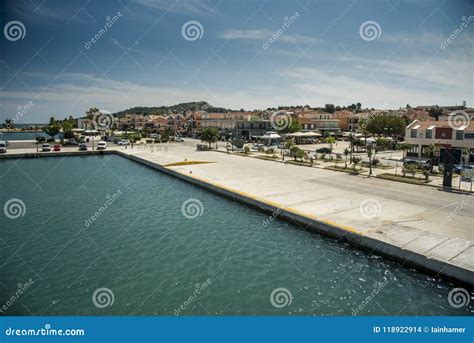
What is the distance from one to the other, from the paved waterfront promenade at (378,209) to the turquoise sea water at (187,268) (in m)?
0.77

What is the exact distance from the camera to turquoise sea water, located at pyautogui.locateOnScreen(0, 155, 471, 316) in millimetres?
10219

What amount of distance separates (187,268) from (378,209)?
1127 centimetres

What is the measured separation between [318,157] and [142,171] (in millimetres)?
21286

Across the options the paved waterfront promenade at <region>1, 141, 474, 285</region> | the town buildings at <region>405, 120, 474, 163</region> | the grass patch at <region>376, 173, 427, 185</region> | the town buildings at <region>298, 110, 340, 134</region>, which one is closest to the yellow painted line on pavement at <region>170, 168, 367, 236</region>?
the paved waterfront promenade at <region>1, 141, 474, 285</region>

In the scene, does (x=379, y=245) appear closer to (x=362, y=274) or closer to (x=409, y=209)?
Result: (x=362, y=274)

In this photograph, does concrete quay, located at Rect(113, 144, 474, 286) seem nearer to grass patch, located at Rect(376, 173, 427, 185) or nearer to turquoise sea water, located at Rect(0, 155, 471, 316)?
turquoise sea water, located at Rect(0, 155, 471, 316)

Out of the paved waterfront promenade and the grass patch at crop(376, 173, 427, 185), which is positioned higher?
the grass patch at crop(376, 173, 427, 185)

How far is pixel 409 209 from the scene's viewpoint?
18.0 meters

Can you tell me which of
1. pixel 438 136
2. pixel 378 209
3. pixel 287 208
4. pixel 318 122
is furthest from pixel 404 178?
pixel 318 122

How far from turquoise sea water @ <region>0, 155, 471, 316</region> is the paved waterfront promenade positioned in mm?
774

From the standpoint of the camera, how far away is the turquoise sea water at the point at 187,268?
33.5 feet

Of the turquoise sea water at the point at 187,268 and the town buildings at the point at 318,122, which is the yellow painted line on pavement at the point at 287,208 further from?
the town buildings at the point at 318,122

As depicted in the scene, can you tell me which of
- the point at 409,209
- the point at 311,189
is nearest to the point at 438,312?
the point at 409,209

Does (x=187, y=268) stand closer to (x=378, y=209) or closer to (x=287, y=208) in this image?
(x=287, y=208)
